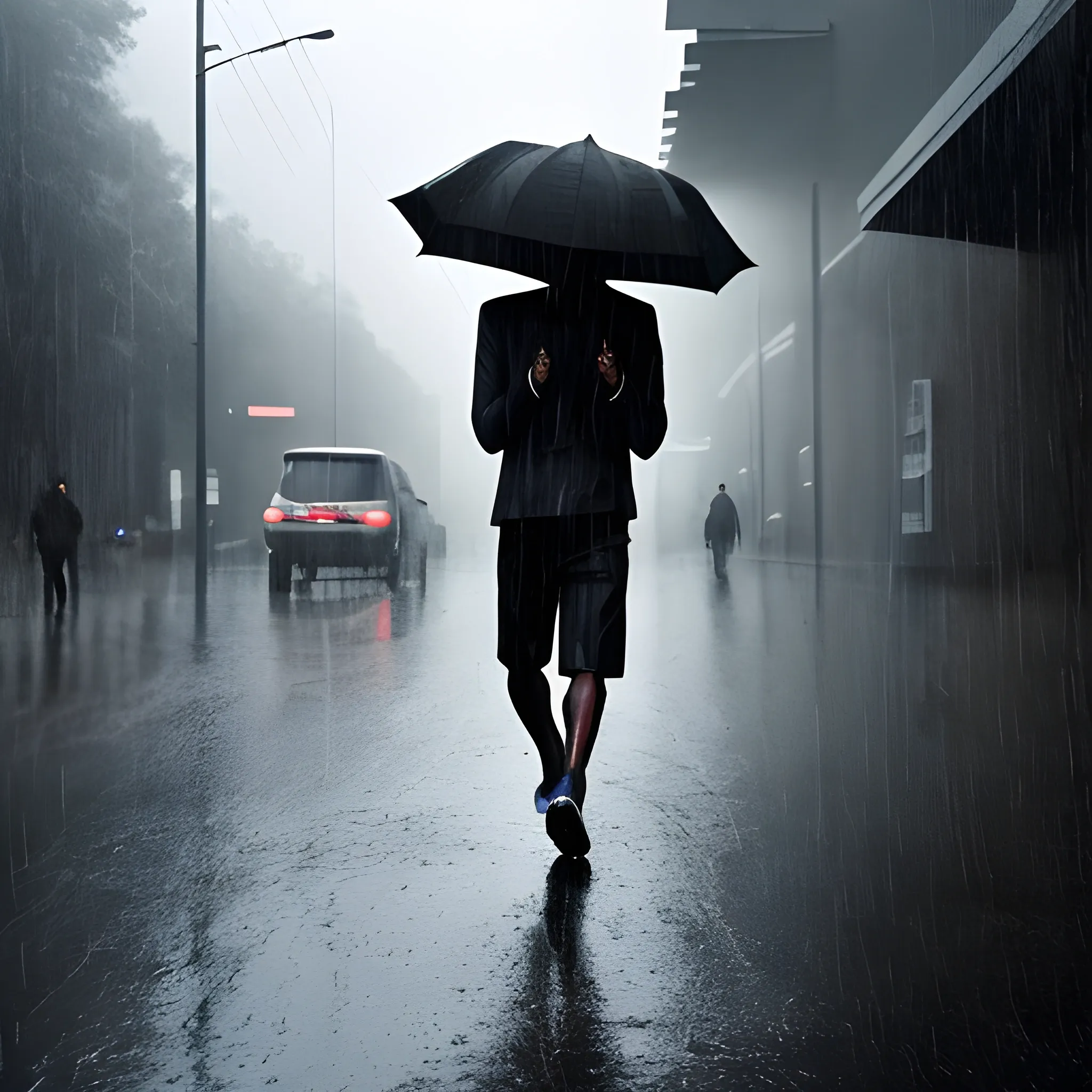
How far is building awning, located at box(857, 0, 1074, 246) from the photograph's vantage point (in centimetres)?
1076

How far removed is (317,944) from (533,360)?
1780mm

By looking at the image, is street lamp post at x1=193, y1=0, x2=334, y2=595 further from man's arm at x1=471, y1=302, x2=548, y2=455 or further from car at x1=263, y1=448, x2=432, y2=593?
man's arm at x1=471, y1=302, x2=548, y2=455

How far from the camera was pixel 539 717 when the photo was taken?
13.4ft

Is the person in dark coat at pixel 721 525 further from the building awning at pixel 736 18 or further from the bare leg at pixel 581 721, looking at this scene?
the bare leg at pixel 581 721

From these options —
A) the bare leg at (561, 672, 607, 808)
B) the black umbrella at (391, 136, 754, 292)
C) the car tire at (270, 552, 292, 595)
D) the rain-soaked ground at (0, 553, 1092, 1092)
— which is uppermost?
the black umbrella at (391, 136, 754, 292)

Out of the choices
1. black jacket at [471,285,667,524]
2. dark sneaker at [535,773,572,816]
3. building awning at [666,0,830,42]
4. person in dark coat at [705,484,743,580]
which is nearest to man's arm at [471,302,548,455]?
black jacket at [471,285,667,524]

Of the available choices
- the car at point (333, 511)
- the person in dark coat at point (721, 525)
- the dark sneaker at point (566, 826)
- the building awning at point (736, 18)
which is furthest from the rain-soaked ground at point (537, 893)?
the person in dark coat at point (721, 525)

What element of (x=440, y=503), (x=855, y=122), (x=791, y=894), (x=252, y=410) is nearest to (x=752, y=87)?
A: (x=855, y=122)

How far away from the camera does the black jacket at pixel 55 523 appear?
14.2 m

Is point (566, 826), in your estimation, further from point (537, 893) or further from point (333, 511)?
point (333, 511)

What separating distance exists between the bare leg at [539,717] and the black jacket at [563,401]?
0.52 metres

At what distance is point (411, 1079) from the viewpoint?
240 centimetres

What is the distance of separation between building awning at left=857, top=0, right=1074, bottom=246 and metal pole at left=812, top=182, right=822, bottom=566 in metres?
10.4

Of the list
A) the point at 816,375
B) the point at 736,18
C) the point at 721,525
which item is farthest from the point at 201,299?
the point at 816,375
